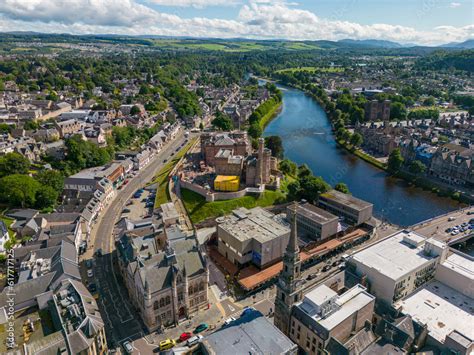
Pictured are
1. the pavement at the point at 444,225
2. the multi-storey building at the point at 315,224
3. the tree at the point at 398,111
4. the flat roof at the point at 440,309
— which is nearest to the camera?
the flat roof at the point at 440,309

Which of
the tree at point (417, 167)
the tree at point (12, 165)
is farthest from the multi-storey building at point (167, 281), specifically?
the tree at point (417, 167)

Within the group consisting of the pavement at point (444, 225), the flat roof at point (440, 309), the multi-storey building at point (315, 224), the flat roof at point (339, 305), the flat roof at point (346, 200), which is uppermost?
the flat roof at point (339, 305)

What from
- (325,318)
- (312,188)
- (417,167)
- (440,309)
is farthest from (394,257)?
(417,167)

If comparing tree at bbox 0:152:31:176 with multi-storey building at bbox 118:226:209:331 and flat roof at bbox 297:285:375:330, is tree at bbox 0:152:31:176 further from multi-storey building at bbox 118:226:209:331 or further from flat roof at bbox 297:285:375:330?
flat roof at bbox 297:285:375:330

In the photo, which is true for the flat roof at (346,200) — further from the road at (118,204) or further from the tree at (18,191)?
the tree at (18,191)

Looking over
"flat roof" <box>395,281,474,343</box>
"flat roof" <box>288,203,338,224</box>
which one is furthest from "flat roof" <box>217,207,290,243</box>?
"flat roof" <box>395,281,474,343</box>

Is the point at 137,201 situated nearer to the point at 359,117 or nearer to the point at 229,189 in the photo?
the point at 229,189
